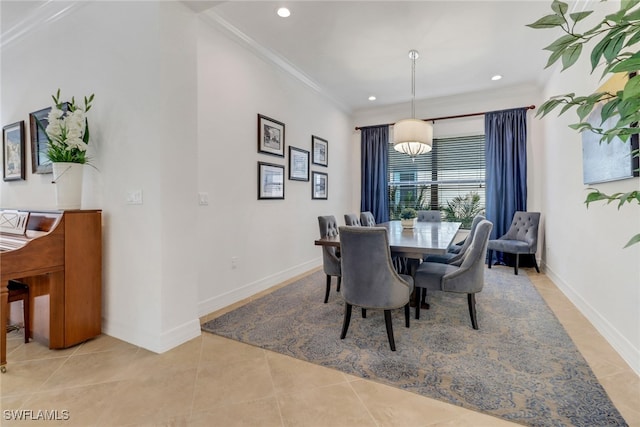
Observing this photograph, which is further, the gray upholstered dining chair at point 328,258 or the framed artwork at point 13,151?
the framed artwork at point 13,151

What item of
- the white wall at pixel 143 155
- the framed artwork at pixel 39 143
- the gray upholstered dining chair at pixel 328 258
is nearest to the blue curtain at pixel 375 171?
the gray upholstered dining chair at pixel 328 258

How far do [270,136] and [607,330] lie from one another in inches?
146

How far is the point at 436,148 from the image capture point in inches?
221

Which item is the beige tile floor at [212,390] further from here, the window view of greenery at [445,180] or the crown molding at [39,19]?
the window view of greenery at [445,180]

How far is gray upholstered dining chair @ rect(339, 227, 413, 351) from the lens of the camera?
2.13 m

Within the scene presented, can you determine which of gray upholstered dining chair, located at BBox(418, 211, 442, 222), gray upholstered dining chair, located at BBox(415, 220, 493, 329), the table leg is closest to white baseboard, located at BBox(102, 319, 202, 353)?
the table leg

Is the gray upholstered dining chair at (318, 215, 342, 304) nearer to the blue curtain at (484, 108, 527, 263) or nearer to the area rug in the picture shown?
the area rug

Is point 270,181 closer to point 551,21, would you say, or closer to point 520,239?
point 551,21

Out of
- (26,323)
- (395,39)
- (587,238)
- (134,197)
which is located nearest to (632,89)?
(134,197)

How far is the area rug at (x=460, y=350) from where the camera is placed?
1661 millimetres

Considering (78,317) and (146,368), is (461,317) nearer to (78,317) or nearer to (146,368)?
(146,368)

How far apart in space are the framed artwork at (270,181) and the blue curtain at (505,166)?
350cm

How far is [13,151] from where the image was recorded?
3316mm

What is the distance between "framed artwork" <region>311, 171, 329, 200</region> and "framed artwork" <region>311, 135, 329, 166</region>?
19 cm
